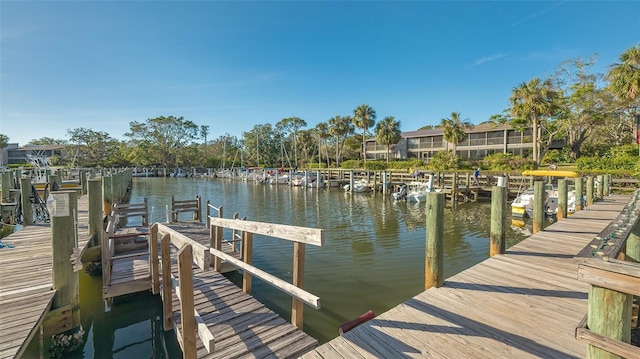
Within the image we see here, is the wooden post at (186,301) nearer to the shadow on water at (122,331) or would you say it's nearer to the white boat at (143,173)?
the shadow on water at (122,331)

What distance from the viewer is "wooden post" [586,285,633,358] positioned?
1706 millimetres

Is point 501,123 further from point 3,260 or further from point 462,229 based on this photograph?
point 3,260

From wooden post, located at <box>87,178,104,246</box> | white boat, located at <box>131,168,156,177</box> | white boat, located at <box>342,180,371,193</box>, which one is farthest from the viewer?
white boat, located at <box>131,168,156,177</box>

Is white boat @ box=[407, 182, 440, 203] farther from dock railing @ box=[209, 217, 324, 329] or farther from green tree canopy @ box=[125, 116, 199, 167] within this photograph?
green tree canopy @ box=[125, 116, 199, 167]

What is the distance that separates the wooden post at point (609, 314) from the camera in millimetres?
1706

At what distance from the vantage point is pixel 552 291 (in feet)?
15.3

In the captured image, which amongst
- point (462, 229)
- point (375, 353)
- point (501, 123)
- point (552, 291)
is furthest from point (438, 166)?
point (375, 353)

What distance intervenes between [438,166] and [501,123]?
16.5 meters

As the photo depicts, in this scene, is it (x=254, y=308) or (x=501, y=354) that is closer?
→ (x=501, y=354)

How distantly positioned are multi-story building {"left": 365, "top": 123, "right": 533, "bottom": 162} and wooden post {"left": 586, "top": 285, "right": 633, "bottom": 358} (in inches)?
1787

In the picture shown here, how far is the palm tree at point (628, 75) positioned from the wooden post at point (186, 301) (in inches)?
1243

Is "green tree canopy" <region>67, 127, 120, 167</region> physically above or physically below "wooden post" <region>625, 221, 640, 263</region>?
above

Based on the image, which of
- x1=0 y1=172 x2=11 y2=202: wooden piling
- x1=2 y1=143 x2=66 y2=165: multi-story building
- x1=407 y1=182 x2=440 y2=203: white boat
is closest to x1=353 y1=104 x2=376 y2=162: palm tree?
x1=407 y1=182 x2=440 y2=203: white boat

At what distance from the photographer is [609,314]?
5.78 feet
